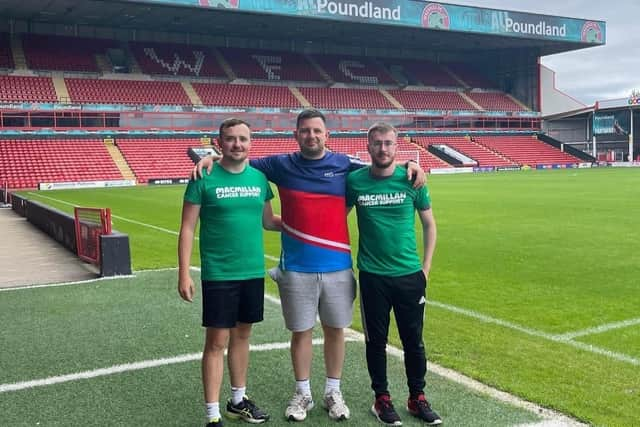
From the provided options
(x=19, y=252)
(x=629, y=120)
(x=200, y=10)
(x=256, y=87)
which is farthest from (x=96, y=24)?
(x=629, y=120)

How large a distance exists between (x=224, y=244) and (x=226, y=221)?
0.14m

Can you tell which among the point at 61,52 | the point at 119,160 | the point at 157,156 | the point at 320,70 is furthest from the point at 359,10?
the point at 61,52

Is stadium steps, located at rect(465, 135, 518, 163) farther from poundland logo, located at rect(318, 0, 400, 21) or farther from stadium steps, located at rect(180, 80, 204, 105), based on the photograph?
stadium steps, located at rect(180, 80, 204, 105)

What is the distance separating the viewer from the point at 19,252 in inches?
480

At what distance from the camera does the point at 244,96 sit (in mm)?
48594

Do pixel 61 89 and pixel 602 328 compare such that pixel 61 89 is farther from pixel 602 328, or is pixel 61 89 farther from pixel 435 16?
pixel 602 328

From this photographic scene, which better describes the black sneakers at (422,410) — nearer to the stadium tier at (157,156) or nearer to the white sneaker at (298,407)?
the white sneaker at (298,407)

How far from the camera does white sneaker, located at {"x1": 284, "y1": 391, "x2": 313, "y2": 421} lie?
3.97 metres

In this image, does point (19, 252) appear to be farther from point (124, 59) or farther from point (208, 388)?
point (124, 59)

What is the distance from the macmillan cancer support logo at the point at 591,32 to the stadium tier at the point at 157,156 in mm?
34182

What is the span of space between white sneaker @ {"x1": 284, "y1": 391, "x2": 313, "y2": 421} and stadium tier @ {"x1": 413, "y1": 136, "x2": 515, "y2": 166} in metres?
48.8

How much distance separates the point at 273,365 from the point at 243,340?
3.59 feet

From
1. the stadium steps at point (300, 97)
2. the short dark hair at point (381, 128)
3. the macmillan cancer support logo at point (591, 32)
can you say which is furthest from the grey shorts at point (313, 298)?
the macmillan cancer support logo at point (591, 32)

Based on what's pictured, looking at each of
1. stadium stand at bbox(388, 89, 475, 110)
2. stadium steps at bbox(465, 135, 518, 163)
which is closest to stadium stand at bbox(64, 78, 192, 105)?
stadium stand at bbox(388, 89, 475, 110)
